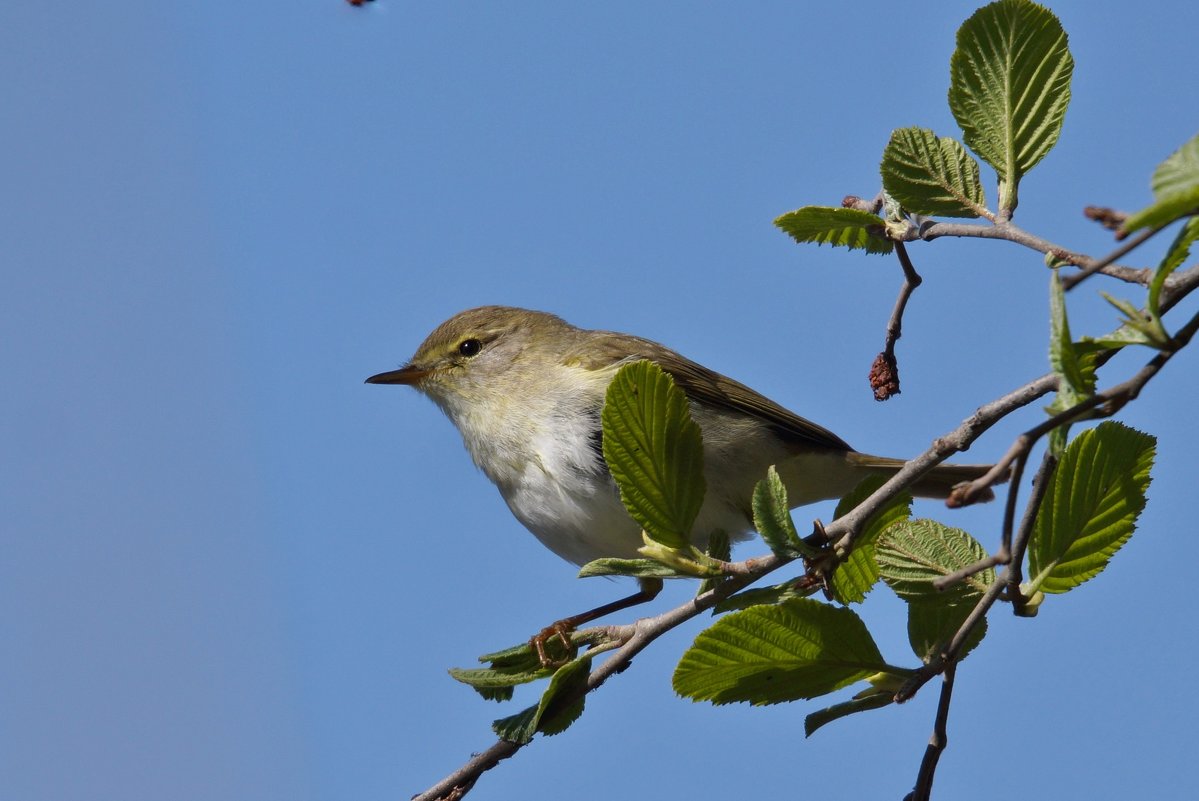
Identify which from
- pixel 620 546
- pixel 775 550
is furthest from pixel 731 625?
pixel 620 546

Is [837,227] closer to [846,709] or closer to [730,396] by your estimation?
[846,709]

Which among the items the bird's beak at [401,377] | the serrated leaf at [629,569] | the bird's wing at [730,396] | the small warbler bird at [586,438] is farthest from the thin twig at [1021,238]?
the bird's beak at [401,377]

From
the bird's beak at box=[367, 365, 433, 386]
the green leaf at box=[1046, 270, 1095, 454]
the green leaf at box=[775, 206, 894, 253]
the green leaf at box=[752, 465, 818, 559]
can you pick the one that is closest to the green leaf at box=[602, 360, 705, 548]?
the green leaf at box=[752, 465, 818, 559]

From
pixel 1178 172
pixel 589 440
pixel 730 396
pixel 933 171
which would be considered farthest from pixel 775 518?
pixel 730 396

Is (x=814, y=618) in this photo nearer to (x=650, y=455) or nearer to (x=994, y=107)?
(x=650, y=455)

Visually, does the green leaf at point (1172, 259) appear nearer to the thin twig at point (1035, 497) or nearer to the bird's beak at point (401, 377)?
the thin twig at point (1035, 497)

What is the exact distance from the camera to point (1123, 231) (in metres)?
1.28

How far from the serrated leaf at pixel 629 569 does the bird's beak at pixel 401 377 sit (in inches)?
115

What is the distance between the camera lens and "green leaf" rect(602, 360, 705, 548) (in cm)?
222

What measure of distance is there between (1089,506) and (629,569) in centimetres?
83

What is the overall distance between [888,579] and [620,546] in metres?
1.88

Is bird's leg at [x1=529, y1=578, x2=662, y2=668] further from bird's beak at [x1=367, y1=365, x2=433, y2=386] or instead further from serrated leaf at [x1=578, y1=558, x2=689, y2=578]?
bird's beak at [x1=367, y1=365, x2=433, y2=386]

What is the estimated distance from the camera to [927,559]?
2.32 metres

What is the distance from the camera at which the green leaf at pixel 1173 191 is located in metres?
1.21
